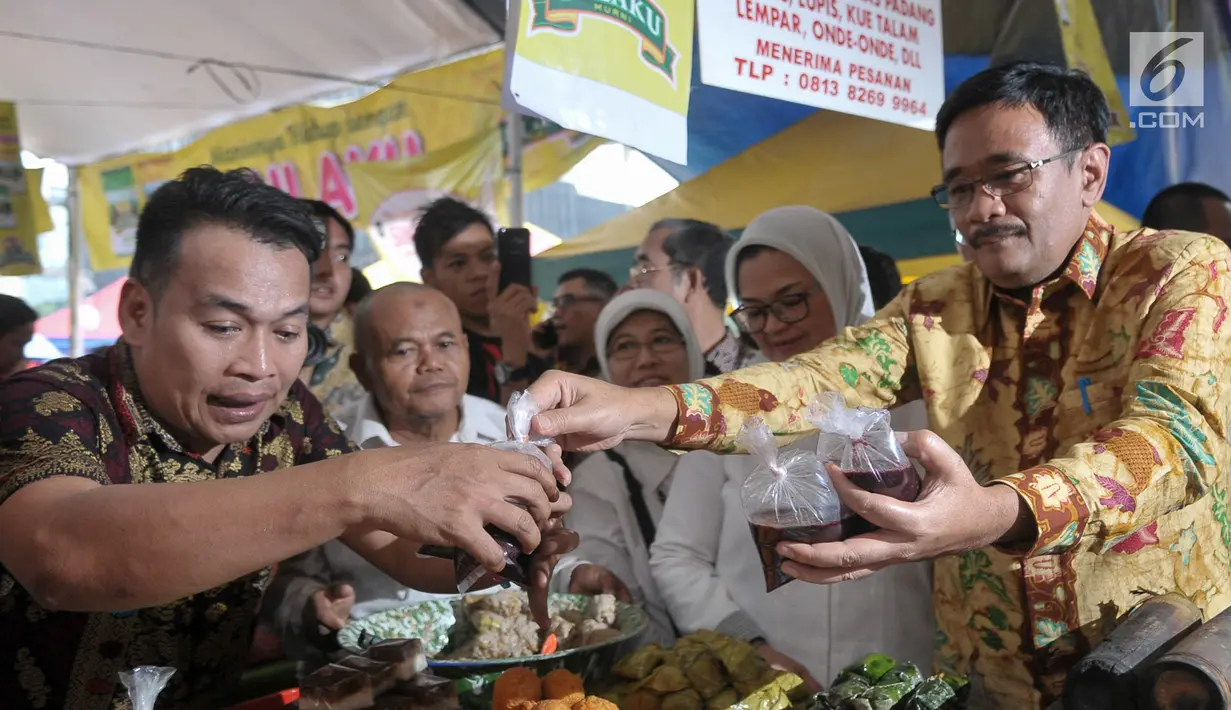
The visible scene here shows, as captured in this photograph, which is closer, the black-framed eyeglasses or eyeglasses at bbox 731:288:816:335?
eyeglasses at bbox 731:288:816:335

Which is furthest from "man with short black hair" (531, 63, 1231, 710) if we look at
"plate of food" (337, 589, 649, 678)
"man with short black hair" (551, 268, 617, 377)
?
"man with short black hair" (551, 268, 617, 377)

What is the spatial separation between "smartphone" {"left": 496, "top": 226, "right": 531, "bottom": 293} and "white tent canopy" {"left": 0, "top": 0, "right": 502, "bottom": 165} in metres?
1.31

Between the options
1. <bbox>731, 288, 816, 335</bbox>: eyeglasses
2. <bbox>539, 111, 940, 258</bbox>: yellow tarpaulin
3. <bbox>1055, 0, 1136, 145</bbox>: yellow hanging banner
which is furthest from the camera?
<bbox>539, 111, 940, 258</bbox>: yellow tarpaulin

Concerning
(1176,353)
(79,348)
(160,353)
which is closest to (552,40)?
(160,353)

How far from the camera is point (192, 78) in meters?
5.97

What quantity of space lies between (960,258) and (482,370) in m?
2.43

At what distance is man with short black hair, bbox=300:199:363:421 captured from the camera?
4367mm

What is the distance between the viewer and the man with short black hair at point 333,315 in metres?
4.37

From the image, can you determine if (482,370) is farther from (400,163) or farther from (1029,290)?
(1029,290)

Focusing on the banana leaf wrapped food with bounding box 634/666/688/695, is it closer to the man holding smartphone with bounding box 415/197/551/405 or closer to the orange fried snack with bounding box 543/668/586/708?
the orange fried snack with bounding box 543/668/586/708

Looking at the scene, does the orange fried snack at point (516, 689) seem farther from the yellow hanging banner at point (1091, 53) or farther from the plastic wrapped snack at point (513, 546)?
the yellow hanging banner at point (1091, 53)

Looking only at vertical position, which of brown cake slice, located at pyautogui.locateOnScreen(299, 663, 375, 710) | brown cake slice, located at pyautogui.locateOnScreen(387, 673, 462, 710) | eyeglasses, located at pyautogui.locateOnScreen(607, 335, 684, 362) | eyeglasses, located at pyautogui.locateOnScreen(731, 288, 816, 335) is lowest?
brown cake slice, located at pyautogui.locateOnScreen(387, 673, 462, 710)

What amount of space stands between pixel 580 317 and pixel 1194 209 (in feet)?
9.08

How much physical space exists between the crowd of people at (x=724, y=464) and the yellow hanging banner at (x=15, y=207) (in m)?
3.44
